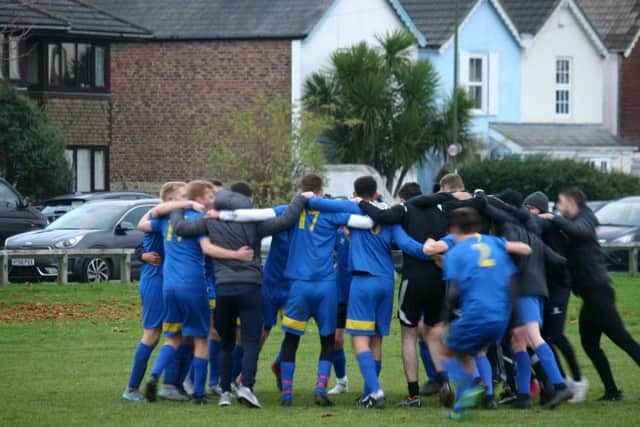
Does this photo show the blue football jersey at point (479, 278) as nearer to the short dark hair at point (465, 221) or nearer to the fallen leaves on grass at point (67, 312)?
the short dark hair at point (465, 221)

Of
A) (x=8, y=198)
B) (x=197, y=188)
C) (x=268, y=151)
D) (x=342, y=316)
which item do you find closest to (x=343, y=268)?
(x=342, y=316)

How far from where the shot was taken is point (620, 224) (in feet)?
102

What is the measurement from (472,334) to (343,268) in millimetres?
2211

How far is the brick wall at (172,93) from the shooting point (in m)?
46.2

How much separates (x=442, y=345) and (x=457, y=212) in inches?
43.7

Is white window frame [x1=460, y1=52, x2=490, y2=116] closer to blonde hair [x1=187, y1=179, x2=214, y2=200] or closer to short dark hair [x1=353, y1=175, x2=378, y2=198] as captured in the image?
short dark hair [x1=353, y1=175, x2=378, y2=198]

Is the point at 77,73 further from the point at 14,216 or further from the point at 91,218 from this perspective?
the point at 91,218

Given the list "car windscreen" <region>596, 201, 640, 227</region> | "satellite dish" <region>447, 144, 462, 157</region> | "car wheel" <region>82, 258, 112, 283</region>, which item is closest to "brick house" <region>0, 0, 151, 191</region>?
"satellite dish" <region>447, 144, 462, 157</region>

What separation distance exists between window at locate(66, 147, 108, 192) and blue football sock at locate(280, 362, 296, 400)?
32622mm

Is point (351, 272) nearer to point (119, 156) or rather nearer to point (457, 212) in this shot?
point (457, 212)

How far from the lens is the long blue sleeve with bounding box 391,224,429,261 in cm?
1289

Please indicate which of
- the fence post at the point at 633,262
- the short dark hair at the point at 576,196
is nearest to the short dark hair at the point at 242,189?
the short dark hair at the point at 576,196

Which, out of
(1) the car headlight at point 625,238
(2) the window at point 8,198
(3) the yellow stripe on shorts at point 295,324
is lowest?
(1) the car headlight at point 625,238

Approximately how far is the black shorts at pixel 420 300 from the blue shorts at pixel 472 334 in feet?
3.79
